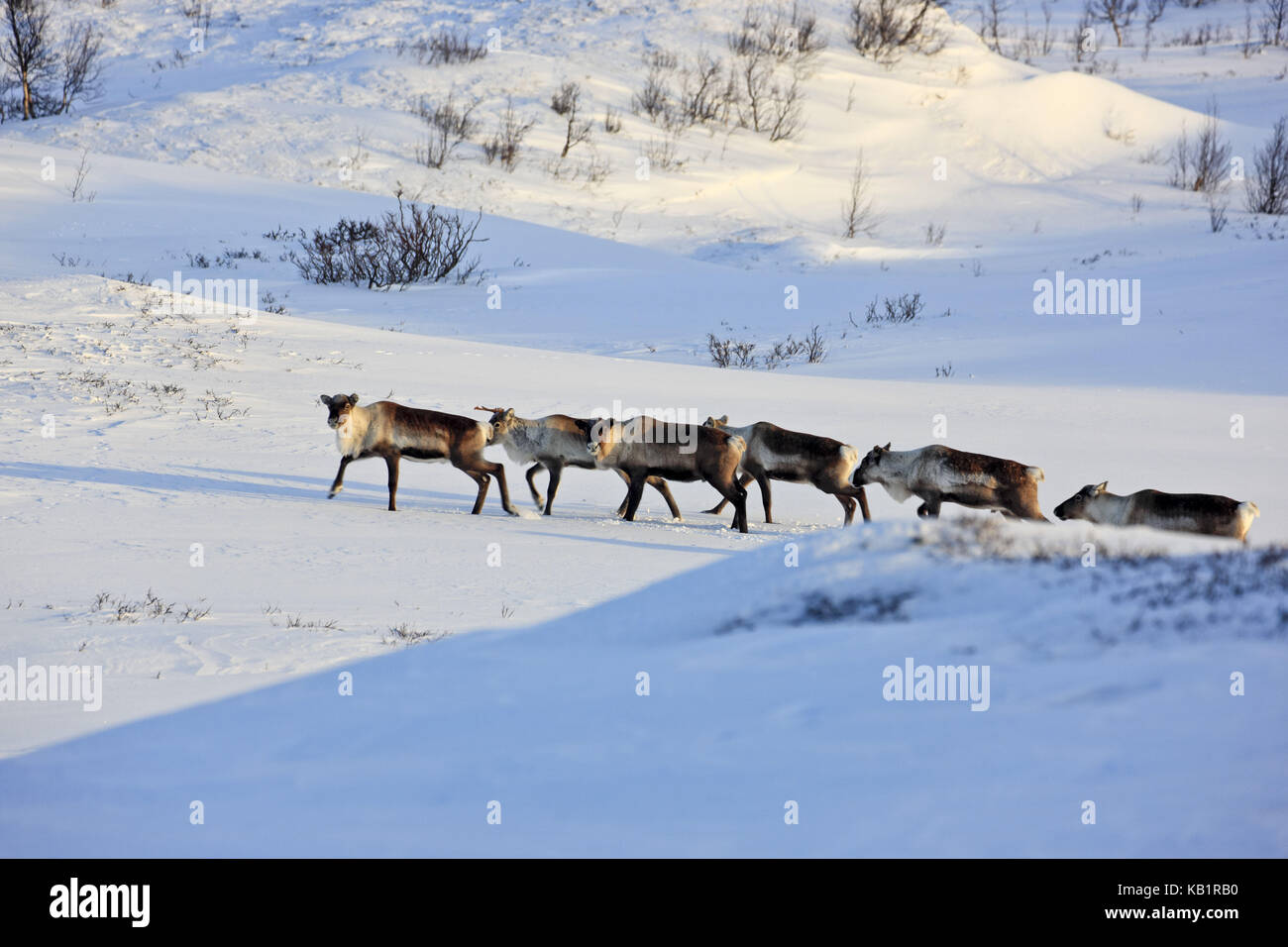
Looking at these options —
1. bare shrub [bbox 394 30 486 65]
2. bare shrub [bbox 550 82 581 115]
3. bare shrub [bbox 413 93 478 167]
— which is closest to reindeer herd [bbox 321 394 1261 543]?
bare shrub [bbox 413 93 478 167]

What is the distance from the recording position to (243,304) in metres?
23.2

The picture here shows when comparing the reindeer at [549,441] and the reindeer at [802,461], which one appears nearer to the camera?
the reindeer at [802,461]

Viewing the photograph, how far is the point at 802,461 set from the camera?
11.6 meters

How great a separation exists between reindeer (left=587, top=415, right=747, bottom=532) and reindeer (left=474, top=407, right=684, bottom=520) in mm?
319

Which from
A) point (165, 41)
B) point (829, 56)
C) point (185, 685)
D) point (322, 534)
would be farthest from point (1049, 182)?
Result: point (185, 685)

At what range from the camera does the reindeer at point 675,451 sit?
1145 cm

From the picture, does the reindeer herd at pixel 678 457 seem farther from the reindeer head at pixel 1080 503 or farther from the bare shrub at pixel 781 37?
the bare shrub at pixel 781 37

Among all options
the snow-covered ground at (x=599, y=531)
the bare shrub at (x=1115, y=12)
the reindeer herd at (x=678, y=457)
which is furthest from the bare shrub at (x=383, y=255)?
the bare shrub at (x=1115, y=12)

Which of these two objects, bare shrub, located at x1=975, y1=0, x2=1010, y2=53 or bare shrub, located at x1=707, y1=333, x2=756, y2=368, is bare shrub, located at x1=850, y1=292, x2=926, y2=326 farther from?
bare shrub, located at x1=975, y1=0, x2=1010, y2=53

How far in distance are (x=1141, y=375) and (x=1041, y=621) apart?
1633 centimetres

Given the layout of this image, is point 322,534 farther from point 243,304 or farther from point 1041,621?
point 243,304

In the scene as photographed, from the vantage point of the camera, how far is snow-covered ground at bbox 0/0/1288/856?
331 cm

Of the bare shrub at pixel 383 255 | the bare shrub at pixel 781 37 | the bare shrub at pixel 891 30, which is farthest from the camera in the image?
the bare shrub at pixel 891 30

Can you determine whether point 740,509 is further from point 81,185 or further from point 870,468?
point 81,185
